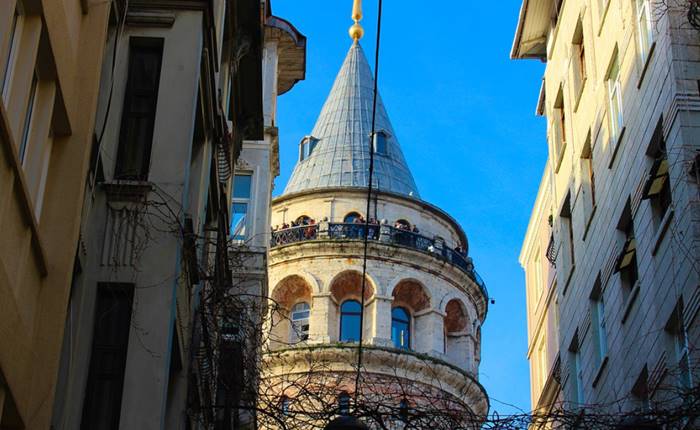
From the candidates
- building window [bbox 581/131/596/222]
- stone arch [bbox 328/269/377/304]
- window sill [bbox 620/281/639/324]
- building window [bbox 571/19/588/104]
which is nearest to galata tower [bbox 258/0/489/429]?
stone arch [bbox 328/269/377/304]

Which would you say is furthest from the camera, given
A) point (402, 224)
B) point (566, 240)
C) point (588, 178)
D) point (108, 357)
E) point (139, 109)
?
point (402, 224)

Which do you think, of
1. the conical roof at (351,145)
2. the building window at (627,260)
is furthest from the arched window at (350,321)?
the building window at (627,260)

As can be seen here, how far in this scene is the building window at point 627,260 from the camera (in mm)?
24641

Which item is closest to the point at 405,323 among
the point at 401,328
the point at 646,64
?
the point at 401,328

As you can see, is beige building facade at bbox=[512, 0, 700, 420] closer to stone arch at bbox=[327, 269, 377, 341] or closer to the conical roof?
stone arch at bbox=[327, 269, 377, 341]

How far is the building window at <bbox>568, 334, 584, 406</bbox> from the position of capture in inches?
1172

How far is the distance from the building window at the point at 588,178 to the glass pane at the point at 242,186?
7.93 metres

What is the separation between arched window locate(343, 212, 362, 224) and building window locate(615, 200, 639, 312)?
132 ft

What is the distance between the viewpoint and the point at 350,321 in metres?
64.3

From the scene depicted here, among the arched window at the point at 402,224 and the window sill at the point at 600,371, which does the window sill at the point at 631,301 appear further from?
the arched window at the point at 402,224

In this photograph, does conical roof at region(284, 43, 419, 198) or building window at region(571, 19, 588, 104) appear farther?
conical roof at region(284, 43, 419, 198)

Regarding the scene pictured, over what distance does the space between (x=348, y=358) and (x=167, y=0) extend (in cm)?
4121

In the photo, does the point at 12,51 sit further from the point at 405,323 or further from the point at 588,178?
the point at 405,323

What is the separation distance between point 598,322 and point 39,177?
1636 centimetres
